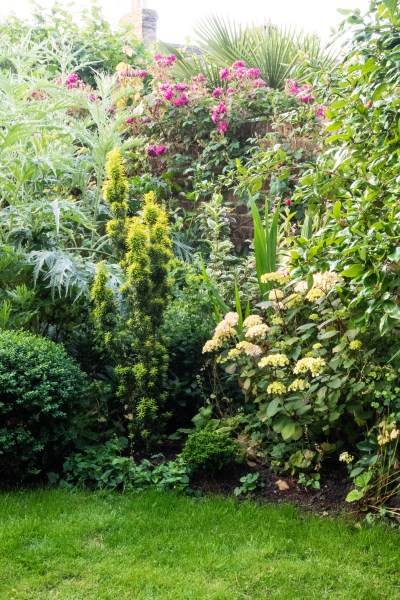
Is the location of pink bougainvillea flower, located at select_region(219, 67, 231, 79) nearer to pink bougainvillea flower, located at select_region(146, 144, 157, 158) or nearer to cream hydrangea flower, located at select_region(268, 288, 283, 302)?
pink bougainvillea flower, located at select_region(146, 144, 157, 158)

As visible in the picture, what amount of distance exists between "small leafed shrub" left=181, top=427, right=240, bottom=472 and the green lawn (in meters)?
0.24

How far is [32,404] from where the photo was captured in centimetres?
420

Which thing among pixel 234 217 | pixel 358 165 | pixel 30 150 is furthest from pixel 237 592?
pixel 234 217

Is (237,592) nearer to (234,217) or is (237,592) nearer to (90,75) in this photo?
(234,217)

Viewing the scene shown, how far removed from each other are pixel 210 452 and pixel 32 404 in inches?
43.1

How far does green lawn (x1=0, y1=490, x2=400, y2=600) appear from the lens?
10.7 ft

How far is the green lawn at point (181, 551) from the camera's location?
325 cm

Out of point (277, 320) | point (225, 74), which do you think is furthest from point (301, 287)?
point (225, 74)

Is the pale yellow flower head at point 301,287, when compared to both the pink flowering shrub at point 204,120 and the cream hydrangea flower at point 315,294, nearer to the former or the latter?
the cream hydrangea flower at point 315,294

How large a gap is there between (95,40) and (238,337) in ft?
25.2

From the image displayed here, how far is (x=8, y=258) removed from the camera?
5105mm

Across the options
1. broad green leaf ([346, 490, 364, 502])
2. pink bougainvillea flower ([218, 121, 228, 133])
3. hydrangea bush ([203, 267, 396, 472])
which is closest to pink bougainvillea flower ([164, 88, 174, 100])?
pink bougainvillea flower ([218, 121, 228, 133])

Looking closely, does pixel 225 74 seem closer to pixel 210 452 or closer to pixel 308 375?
pixel 308 375

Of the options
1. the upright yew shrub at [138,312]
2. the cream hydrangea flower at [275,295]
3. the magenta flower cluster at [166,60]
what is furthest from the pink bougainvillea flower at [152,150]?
the cream hydrangea flower at [275,295]
